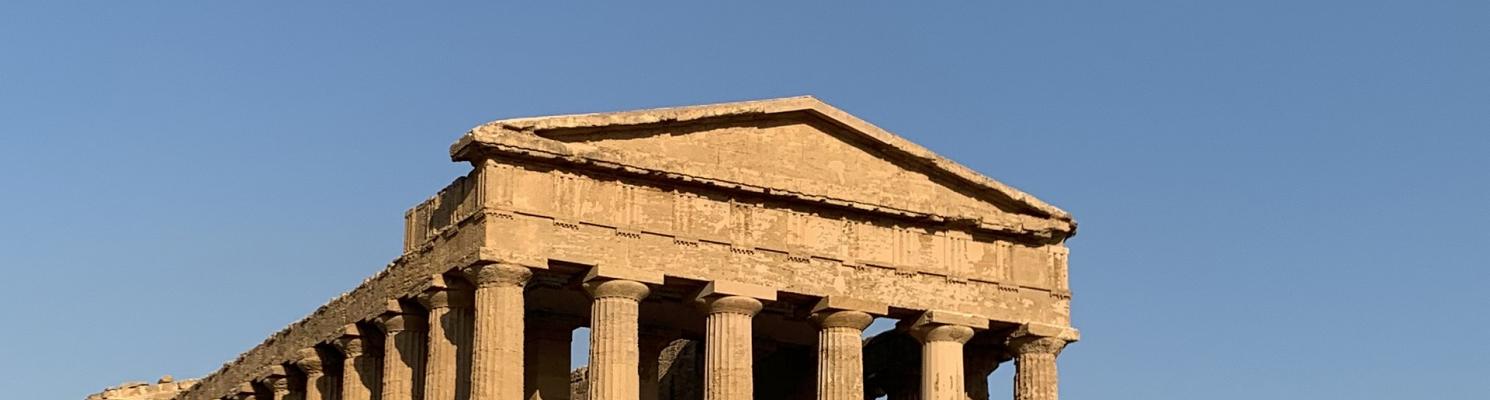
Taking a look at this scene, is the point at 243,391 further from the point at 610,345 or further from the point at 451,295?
the point at 610,345

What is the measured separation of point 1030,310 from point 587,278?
28.4 ft

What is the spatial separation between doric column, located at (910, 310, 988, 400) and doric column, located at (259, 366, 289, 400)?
13.2 meters

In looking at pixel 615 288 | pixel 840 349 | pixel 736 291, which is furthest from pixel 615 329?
pixel 840 349

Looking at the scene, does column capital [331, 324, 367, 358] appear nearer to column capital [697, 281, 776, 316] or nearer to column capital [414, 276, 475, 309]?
column capital [414, 276, 475, 309]

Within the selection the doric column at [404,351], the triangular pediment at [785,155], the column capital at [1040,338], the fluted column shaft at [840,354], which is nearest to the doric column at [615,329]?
the triangular pediment at [785,155]

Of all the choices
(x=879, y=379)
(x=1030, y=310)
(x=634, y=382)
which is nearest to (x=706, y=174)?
(x=634, y=382)

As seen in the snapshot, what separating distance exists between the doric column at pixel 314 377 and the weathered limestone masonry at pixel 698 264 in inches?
1.7

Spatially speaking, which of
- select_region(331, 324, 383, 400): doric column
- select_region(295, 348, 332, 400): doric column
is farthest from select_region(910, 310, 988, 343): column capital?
select_region(295, 348, 332, 400): doric column

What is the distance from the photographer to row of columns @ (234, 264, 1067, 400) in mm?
39500

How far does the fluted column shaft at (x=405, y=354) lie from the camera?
42469 millimetres

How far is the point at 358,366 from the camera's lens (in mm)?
45219

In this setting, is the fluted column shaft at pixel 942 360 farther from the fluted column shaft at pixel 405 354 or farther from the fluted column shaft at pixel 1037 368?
the fluted column shaft at pixel 405 354

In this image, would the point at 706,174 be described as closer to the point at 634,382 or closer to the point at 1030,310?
the point at 634,382

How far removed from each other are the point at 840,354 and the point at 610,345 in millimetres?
4441
